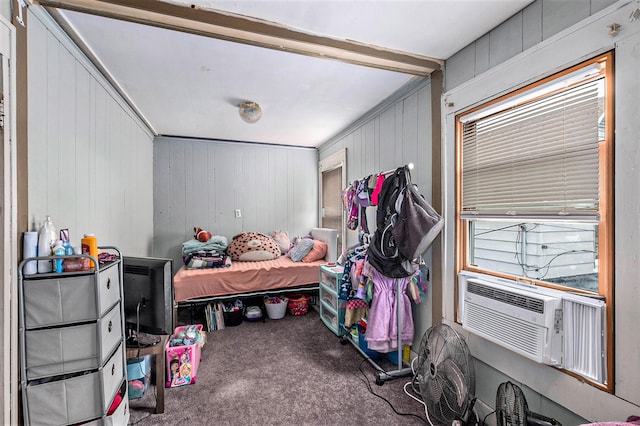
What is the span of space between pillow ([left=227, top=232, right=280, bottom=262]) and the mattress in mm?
142

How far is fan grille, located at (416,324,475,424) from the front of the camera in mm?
1585

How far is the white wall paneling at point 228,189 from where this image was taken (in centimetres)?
407

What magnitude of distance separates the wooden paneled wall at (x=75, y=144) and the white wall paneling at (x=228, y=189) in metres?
1.13

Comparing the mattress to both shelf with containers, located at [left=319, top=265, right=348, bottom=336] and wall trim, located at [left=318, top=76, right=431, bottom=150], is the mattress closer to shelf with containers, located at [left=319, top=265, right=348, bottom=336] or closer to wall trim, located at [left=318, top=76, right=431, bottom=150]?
shelf with containers, located at [left=319, top=265, right=348, bottom=336]

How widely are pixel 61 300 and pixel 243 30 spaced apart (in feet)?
5.45

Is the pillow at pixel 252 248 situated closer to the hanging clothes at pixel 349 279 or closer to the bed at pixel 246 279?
the bed at pixel 246 279

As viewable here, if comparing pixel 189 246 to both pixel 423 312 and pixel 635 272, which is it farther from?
pixel 635 272

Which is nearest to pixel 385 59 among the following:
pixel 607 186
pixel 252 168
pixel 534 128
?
pixel 534 128

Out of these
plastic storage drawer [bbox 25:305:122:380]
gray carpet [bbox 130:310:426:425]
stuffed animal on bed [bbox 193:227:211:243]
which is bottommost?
gray carpet [bbox 130:310:426:425]

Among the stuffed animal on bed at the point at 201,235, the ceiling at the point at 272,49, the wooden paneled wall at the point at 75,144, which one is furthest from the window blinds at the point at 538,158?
the stuffed animal on bed at the point at 201,235

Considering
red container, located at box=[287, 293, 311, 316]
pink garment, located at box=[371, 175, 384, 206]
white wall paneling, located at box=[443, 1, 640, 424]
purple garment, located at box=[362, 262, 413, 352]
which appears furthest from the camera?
red container, located at box=[287, 293, 311, 316]

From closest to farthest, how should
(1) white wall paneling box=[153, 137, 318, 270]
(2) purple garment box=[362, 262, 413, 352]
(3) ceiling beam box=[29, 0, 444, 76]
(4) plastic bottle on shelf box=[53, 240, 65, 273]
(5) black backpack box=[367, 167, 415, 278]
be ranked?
(4) plastic bottle on shelf box=[53, 240, 65, 273], (3) ceiling beam box=[29, 0, 444, 76], (5) black backpack box=[367, 167, 415, 278], (2) purple garment box=[362, 262, 413, 352], (1) white wall paneling box=[153, 137, 318, 270]

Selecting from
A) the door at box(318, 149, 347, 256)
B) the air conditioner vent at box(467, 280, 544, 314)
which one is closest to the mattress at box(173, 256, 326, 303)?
the door at box(318, 149, 347, 256)

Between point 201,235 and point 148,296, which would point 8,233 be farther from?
point 201,235
